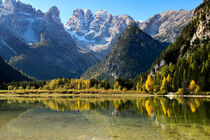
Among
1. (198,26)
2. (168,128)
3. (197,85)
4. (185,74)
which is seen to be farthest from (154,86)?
(168,128)

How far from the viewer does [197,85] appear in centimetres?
13425

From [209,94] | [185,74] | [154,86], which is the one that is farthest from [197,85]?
[154,86]

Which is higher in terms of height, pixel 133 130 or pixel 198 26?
pixel 198 26

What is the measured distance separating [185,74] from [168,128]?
130 meters

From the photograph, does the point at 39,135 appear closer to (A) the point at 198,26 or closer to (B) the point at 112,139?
(B) the point at 112,139

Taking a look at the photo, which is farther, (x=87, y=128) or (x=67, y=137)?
(x=87, y=128)

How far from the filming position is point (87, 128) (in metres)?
34.2

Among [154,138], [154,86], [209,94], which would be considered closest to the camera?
[154,138]

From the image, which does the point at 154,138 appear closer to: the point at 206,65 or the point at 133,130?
the point at 133,130

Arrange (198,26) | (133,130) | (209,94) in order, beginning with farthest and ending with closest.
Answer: (198,26)
(209,94)
(133,130)

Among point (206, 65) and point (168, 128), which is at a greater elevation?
point (206, 65)

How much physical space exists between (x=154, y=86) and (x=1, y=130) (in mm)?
144367

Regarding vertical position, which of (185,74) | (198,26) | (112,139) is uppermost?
(198,26)

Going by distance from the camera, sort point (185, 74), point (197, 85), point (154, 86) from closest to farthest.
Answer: point (197, 85) < point (185, 74) < point (154, 86)
